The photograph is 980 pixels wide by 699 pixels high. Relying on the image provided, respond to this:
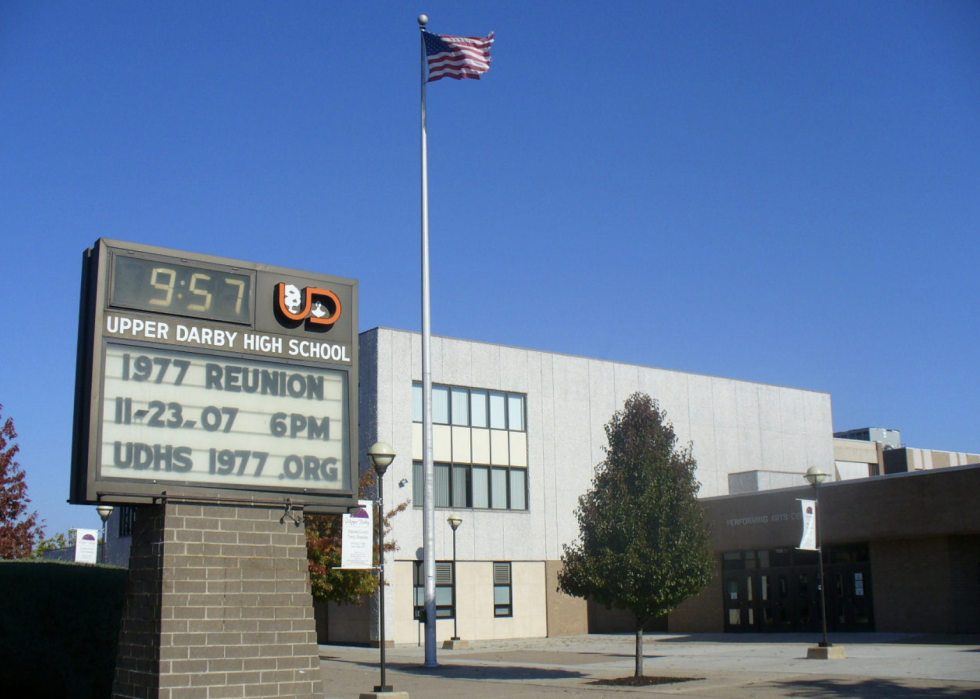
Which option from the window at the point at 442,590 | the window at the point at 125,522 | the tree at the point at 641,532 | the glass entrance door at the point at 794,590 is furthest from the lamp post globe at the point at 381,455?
the window at the point at 125,522

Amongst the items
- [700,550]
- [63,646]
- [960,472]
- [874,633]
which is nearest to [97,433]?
[63,646]

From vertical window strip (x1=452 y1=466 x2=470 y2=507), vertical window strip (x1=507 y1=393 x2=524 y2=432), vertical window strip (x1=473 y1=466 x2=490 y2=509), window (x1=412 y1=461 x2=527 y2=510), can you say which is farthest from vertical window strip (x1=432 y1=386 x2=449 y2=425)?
vertical window strip (x1=507 y1=393 x2=524 y2=432)

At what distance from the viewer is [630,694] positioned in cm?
1798

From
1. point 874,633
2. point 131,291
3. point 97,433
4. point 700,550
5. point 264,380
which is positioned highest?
point 131,291

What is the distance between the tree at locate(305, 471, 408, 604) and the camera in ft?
87.4

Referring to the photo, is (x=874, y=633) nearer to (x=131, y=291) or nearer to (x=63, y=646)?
(x=63, y=646)

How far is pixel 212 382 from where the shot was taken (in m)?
11.5

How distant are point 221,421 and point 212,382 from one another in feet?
1.51

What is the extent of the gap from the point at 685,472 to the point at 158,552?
512 inches

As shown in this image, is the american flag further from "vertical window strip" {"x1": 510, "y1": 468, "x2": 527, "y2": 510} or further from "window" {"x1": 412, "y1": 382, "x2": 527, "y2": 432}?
"vertical window strip" {"x1": 510, "y1": 468, "x2": 527, "y2": 510}

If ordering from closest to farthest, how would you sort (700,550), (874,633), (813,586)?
(700,550) < (874,633) < (813,586)

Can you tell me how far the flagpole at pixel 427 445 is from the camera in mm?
24328

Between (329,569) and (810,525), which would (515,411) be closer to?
(329,569)

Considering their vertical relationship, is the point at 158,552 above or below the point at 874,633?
above
